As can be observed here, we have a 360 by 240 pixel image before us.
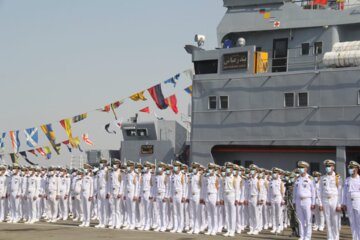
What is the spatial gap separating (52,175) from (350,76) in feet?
30.7

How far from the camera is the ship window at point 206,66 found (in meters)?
23.7

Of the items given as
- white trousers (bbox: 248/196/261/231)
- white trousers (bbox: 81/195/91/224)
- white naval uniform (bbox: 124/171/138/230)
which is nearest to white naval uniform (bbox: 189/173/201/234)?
white trousers (bbox: 248/196/261/231)

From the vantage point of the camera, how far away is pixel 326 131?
2072cm

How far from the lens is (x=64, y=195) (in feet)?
69.6

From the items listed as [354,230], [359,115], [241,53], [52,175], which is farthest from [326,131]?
[52,175]

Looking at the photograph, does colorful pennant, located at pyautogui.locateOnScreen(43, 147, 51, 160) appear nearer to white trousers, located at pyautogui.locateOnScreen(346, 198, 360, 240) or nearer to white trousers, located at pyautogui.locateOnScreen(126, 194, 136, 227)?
white trousers, located at pyautogui.locateOnScreen(126, 194, 136, 227)

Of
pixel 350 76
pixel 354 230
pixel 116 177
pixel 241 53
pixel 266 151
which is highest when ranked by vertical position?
pixel 241 53

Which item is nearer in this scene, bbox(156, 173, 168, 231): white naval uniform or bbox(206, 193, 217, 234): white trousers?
bbox(206, 193, 217, 234): white trousers

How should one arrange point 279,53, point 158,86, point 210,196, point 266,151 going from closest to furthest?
point 210,196
point 266,151
point 279,53
point 158,86

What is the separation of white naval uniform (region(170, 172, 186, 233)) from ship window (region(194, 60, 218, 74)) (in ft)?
24.0

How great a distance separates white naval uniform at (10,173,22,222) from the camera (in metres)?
20.5

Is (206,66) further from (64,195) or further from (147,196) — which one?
(147,196)

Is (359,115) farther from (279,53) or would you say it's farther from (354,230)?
(354,230)

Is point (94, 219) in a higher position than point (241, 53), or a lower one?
lower
